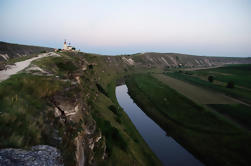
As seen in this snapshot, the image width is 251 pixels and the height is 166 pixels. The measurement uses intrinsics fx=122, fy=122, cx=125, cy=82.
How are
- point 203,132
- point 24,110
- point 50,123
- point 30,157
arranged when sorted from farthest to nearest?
point 203,132, point 50,123, point 24,110, point 30,157

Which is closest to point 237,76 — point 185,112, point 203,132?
point 185,112

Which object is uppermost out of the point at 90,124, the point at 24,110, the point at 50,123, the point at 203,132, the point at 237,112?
the point at 24,110

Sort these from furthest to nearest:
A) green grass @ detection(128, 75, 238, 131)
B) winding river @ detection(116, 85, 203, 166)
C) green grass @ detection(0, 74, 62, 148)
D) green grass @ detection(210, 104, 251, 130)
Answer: green grass @ detection(210, 104, 251, 130) → green grass @ detection(128, 75, 238, 131) → winding river @ detection(116, 85, 203, 166) → green grass @ detection(0, 74, 62, 148)

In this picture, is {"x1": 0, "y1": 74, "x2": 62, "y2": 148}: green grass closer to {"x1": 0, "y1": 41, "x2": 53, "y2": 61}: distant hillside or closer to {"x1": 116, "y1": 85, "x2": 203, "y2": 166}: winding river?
{"x1": 116, "y1": 85, "x2": 203, "y2": 166}: winding river

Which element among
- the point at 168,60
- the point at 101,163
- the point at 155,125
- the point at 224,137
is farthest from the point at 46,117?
the point at 168,60

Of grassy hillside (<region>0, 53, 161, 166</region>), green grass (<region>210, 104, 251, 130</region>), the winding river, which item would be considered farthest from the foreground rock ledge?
green grass (<region>210, 104, 251, 130</region>)

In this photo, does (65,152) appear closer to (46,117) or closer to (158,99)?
(46,117)

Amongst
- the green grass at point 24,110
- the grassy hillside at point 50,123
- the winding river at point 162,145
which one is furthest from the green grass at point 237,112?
the green grass at point 24,110

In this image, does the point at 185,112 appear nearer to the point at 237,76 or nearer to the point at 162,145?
the point at 162,145
